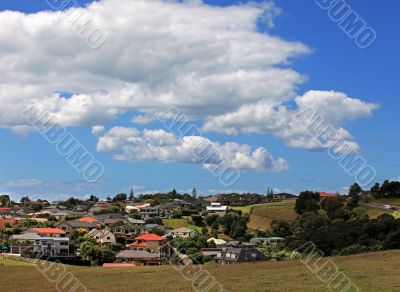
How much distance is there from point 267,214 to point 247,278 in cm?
9112

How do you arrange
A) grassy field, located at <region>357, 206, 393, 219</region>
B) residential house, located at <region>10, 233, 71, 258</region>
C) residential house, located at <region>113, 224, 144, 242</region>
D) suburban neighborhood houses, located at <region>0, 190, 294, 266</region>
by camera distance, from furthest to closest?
residential house, located at <region>113, 224, 144, 242</region> → grassy field, located at <region>357, 206, 393, 219</region> → residential house, located at <region>10, 233, 71, 258</region> → suburban neighborhood houses, located at <region>0, 190, 294, 266</region>

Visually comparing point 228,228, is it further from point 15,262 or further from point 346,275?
point 346,275

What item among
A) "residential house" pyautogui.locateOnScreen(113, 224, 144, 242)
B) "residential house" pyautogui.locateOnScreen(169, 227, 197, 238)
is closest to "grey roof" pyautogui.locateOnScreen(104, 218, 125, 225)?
"residential house" pyautogui.locateOnScreen(113, 224, 144, 242)

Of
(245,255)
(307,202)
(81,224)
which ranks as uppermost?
(307,202)

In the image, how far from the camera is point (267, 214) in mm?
131250

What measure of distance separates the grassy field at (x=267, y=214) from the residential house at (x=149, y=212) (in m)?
25.4

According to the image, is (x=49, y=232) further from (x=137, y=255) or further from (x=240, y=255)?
(x=240, y=255)

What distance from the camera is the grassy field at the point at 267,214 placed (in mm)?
124863

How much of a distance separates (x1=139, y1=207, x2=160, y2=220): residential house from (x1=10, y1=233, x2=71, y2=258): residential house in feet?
204

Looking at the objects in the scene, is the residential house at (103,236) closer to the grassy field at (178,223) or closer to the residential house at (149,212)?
the grassy field at (178,223)

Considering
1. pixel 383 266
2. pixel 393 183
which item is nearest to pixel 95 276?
pixel 383 266

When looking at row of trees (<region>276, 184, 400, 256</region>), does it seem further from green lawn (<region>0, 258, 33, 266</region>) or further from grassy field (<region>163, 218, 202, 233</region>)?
green lawn (<region>0, 258, 33, 266</region>)

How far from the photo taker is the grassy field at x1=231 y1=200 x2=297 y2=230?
125m

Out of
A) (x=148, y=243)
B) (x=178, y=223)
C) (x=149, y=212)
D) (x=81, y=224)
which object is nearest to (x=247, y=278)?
(x=148, y=243)
